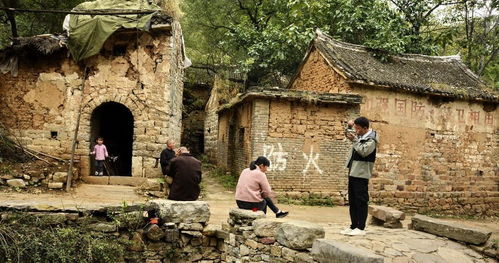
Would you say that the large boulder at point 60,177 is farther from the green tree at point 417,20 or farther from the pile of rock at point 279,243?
the green tree at point 417,20

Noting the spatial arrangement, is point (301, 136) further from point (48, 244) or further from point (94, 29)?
point (48, 244)

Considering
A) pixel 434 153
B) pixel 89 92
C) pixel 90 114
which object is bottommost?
pixel 434 153

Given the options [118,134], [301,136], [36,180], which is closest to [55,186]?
[36,180]

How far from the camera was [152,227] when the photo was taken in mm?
5895

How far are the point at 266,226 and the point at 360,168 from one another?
158 cm

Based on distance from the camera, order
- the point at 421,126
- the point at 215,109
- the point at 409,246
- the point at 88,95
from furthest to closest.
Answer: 1. the point at 215,109
2. the point at 421,126
3. the point at 88,95
4. the point at 409,246

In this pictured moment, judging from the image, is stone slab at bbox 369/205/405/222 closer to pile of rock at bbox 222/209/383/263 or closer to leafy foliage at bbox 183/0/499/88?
pile of rock at bbox 222/209/383/263

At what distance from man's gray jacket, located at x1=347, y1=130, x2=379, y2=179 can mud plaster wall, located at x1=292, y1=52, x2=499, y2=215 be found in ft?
21.4

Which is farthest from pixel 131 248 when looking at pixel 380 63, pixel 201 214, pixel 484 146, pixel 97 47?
pixel 484 146

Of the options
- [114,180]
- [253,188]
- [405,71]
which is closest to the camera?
[253,188]

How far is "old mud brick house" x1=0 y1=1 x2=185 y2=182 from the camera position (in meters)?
10.1

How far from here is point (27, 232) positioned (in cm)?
528

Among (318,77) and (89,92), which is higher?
(318,77)

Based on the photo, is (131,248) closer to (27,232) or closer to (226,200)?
(27,232)
